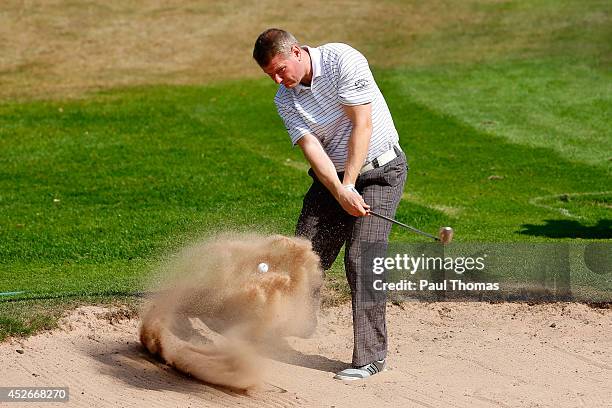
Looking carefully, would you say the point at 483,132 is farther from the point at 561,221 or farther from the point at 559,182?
the point at 561,221

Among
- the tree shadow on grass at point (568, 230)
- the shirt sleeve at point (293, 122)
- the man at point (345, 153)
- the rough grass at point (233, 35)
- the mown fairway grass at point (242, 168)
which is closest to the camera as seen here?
the man at point (345, 153)

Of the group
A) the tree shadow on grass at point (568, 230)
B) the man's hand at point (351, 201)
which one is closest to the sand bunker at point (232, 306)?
the man's hand at point (351, 201)

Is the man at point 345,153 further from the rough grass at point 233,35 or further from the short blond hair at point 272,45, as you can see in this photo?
the rough grass at point 233,35

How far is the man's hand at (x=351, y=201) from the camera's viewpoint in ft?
21.5

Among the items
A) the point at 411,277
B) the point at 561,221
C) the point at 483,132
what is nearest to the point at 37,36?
the point at 483,132

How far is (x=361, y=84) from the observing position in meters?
6.62

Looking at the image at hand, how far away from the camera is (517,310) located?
27.5ft

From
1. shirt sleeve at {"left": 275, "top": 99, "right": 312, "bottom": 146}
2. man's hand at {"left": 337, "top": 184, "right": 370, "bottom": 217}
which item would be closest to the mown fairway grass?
shirt sleeve at {"left": 275, "top": 99, "right": 312, "bottom": 146}

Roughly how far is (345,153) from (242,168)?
6.51 m

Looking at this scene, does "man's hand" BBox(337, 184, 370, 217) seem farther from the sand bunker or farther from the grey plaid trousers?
the sand bunker

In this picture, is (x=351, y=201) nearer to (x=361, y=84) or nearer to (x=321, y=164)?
(x=321, y=164)

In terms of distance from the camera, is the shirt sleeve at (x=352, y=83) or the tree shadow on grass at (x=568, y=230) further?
the tree shadow on grass at (x=568, y=230)

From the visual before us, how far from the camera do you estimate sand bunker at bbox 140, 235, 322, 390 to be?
6.89 meters

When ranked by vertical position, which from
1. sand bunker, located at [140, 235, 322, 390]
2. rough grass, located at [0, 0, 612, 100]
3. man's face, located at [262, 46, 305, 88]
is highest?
rough grass, located at [0, 0, 612, 100]
